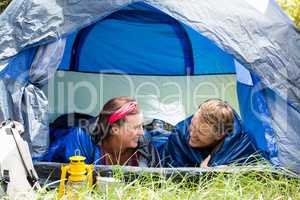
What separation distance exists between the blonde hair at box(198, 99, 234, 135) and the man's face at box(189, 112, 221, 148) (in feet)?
0.06

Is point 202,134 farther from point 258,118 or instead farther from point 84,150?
point 84,150

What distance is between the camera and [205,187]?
7.59 feet

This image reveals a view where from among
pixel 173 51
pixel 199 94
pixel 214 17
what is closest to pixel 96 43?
pixel 173 51

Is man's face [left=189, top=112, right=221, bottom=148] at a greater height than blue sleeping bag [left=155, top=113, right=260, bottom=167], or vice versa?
man's face [left=189, top=112, right=221, bottom=148]

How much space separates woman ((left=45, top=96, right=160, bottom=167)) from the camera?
2662mm

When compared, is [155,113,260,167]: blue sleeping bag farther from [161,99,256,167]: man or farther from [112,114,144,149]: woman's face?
[112,114,144,149]: woman's face

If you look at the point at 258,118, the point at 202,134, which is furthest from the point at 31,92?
the point at 258,118

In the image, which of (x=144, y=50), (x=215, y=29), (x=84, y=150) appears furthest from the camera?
(x=144, y=50)

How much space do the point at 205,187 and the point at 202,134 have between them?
47 centimetres

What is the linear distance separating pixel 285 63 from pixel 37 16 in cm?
120

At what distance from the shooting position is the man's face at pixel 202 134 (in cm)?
272

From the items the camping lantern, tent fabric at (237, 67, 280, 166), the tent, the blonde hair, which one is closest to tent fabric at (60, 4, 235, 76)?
tent fabric at (237, 67, 280, 166)

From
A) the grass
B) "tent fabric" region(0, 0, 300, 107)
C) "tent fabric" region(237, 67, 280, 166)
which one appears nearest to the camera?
the grass

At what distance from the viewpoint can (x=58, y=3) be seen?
258 centimetres
